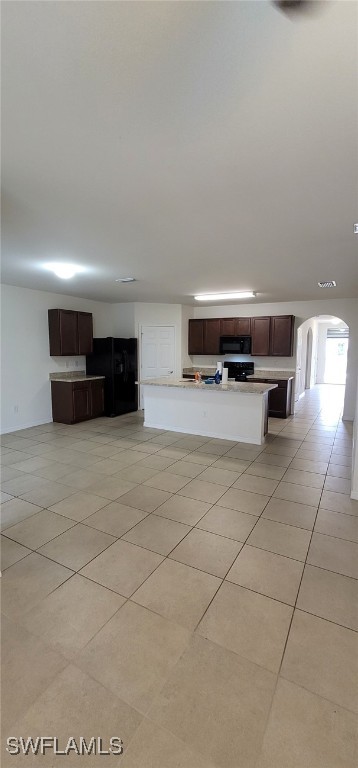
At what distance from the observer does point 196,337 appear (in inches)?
305

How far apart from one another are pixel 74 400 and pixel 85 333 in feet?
4.67

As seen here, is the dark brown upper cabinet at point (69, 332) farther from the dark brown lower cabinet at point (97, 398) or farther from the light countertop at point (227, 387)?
the light countertop at point (227, 387)

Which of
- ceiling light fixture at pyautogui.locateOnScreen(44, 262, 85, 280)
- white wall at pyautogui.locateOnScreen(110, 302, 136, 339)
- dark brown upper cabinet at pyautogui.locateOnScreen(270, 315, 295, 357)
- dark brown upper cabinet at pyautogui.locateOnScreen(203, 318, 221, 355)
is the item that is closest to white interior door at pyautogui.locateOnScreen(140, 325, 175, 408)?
white wall at pyautogui.locateOnScreen(110, 302, 136, 339)

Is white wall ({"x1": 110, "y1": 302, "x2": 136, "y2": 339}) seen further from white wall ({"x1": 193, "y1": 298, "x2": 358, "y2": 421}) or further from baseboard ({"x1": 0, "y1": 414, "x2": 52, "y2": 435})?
baseboard ({"x1": 0, "y1": 414, "x2": 52, "y2": 435})

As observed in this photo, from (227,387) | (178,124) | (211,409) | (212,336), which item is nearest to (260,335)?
(212,336)

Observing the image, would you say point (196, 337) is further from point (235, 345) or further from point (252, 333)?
point (252, 333)

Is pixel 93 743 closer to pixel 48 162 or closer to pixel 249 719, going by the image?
pixel 249 719

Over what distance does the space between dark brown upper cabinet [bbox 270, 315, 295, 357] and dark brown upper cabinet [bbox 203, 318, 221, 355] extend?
124cm

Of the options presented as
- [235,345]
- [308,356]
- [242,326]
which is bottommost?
[308,356]

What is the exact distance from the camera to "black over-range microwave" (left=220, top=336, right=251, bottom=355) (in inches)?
284

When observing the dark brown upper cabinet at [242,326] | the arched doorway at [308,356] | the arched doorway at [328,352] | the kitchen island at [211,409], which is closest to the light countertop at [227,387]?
the kitchen island at [211,409]

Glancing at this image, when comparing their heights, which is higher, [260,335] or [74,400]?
[260,335]

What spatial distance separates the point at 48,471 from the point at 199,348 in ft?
15.5

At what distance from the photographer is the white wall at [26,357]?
5.54 m
